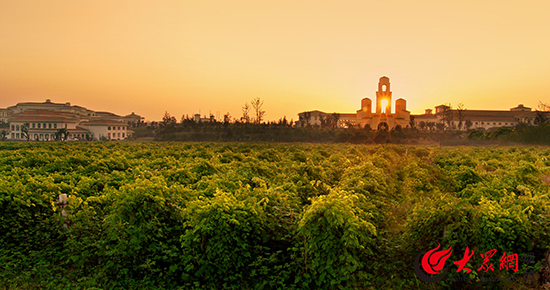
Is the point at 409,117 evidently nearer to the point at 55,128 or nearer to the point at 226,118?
the point at 226,118

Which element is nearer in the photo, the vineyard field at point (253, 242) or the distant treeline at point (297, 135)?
the vineyard field at point (253, 242)

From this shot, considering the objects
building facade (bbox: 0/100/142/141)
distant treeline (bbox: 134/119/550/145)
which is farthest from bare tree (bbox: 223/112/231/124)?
building facade (bbox: 0/100/142/141)

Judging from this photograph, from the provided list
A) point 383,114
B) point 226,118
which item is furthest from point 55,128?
point 383,114

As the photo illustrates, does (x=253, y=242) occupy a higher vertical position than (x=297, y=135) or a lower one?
lower

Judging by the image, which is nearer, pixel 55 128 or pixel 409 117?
pixel 55 128

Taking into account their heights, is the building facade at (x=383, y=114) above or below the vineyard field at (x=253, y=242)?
above

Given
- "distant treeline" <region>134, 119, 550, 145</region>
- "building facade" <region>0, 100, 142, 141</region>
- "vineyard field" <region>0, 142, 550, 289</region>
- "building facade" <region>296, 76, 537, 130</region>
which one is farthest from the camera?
"building facade" <region>296, 76, 537, 130</region>

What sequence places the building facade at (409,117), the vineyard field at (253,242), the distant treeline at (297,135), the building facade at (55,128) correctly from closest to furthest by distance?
the vineyard field at (253,242)
the distant treeline at (297,135)
the building facade at (55,128)
the building facade at (409,117)

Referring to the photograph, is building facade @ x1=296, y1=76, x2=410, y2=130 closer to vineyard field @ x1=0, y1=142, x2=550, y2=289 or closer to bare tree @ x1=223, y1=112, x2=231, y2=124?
bare tree @ x1=223, y1=112, x2=231, y2=124

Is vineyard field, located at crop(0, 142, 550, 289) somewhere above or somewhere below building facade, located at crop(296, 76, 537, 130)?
below

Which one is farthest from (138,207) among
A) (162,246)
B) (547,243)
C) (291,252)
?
(547,243)

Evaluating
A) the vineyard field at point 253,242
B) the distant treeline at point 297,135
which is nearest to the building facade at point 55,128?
Result: the distant treeline at point 297,135

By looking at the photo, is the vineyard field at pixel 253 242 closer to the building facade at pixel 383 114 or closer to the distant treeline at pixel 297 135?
the distant treeline at pixel 297 135

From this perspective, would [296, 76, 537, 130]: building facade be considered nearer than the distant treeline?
No
